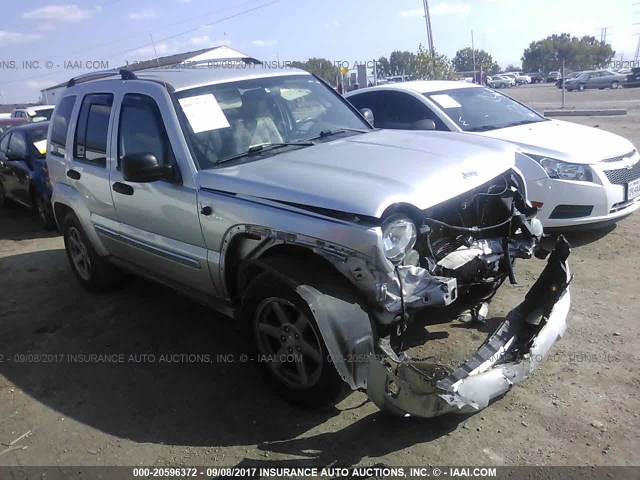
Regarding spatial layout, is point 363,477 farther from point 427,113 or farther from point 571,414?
point 427,113

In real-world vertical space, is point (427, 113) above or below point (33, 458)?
above

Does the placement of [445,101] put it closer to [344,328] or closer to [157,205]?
[157,205]

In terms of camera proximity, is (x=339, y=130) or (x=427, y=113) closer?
(x=339, y=130)

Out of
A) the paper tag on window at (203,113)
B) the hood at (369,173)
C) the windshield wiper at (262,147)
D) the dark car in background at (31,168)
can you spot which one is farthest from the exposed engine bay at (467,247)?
the dark car in background at (31,168)

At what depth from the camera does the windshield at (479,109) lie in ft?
22.3

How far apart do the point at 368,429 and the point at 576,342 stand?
181 centimetres

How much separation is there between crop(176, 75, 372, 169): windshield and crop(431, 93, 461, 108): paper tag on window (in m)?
2.60

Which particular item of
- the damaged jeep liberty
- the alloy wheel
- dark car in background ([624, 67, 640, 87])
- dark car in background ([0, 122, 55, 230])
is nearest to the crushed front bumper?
the damaged jeep liberty

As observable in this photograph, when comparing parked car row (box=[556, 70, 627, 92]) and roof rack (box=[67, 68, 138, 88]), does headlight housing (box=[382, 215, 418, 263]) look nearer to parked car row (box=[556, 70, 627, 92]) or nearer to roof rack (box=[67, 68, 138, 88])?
roof rack (box=[67, 68, 138, 88])

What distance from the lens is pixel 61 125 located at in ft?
17.7

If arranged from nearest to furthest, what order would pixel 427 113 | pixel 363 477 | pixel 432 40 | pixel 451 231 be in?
pixel 363 477, pixel 451 231, pixel 427 113, pixel 432 40

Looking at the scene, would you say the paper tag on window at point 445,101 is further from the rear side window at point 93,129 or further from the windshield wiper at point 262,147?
the rear side window at point 93,129

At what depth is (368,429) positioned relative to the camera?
10.4ft

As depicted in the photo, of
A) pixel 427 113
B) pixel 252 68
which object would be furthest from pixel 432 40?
pixel 252 68
